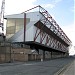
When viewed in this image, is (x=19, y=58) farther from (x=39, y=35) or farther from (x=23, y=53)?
(x=39, y=35)

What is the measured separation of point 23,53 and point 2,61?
899 inches

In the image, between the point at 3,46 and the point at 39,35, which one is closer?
the point at 3,46

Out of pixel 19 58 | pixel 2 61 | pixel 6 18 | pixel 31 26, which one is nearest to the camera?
pixel 2 61

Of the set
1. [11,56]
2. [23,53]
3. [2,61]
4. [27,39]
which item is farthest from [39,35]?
[2,61]

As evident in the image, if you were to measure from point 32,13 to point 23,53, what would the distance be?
81.0 ft

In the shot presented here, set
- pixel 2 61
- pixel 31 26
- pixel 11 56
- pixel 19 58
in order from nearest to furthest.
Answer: pixel 2 61, pixel 11 56, pixel 19 58, pixel 31 26

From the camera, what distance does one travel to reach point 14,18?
12256cm

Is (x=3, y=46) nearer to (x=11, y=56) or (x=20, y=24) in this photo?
(x=11, y=56)

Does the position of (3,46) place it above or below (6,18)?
below

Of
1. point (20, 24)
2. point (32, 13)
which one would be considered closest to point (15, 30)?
point (20, 24)

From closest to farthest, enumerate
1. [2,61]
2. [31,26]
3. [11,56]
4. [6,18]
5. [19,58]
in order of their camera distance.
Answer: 1. [2,61]
2. [11,56]
3. [19,58]
4. [31,26]
5. [6,18]

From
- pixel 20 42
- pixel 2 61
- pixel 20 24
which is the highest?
pixel 20 24

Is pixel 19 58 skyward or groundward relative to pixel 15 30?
groundward

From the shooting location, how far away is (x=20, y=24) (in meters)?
120
